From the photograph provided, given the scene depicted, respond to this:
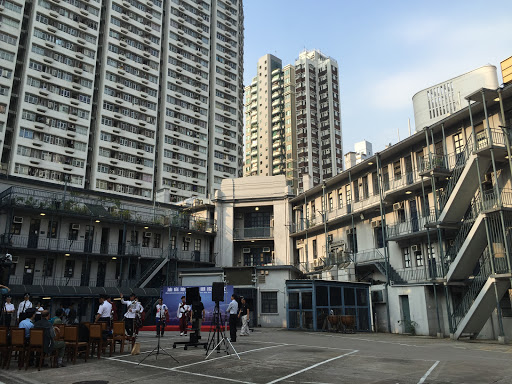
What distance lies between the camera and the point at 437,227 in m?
25.2

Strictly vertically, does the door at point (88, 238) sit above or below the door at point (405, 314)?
above

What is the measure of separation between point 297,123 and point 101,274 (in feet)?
263

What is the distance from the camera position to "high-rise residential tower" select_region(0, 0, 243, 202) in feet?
200

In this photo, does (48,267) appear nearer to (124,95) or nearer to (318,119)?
(124,95)

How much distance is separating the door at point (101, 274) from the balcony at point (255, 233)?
1375cm

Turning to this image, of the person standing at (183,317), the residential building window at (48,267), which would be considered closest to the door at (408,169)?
the person standing at (183,317)

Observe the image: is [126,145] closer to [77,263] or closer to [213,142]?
[213,142]

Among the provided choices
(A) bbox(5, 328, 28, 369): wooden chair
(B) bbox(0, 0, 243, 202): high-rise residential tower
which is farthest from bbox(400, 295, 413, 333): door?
(B) bbox(0, 0, 243, 202): high-rise residential tower

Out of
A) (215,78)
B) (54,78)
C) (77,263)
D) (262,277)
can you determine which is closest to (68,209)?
(77,263)

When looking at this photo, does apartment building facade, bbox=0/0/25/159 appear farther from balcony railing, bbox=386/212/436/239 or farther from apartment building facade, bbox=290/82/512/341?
balcony railing, bbox=386/212/436/239

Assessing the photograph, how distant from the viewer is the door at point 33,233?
122ft

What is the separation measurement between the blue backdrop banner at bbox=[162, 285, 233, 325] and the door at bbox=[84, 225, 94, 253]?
1249cm

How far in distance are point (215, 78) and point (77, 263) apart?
181ft

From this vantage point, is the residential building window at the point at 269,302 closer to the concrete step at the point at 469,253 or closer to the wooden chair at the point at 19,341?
the concrete step at the point at 469,253
